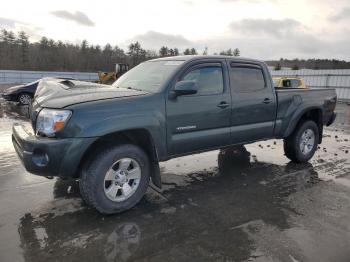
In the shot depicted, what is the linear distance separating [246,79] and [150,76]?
165 centimetres

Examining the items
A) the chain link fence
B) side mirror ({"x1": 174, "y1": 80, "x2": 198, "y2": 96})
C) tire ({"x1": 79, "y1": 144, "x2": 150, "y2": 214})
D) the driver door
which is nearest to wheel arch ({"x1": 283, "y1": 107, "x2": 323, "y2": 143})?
the driver door

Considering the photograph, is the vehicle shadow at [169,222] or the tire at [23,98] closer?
the vehicle shadow at [169,222]

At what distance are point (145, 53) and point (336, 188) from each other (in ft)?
251

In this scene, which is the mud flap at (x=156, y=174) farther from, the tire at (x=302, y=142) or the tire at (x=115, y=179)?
the tire at (x=302, y=142)

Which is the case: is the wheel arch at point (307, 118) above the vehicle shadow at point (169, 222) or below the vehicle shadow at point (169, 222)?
above

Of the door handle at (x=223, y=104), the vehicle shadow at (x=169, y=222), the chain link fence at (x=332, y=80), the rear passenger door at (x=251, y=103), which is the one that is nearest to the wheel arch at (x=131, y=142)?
the vehicle shadow at (x=169, y=222)

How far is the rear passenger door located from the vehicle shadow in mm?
801

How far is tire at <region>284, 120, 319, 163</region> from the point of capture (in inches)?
256

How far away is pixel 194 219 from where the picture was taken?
4.05m

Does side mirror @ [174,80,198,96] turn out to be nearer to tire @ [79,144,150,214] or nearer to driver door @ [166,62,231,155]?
driver door @ [166,62,231,155]

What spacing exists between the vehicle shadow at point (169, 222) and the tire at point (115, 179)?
0.17m

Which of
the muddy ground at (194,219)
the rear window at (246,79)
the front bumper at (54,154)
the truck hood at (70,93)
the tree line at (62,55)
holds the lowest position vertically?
the muddy ground at (194,219)

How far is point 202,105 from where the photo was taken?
15.6 ft

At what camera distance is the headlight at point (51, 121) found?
3.67m
